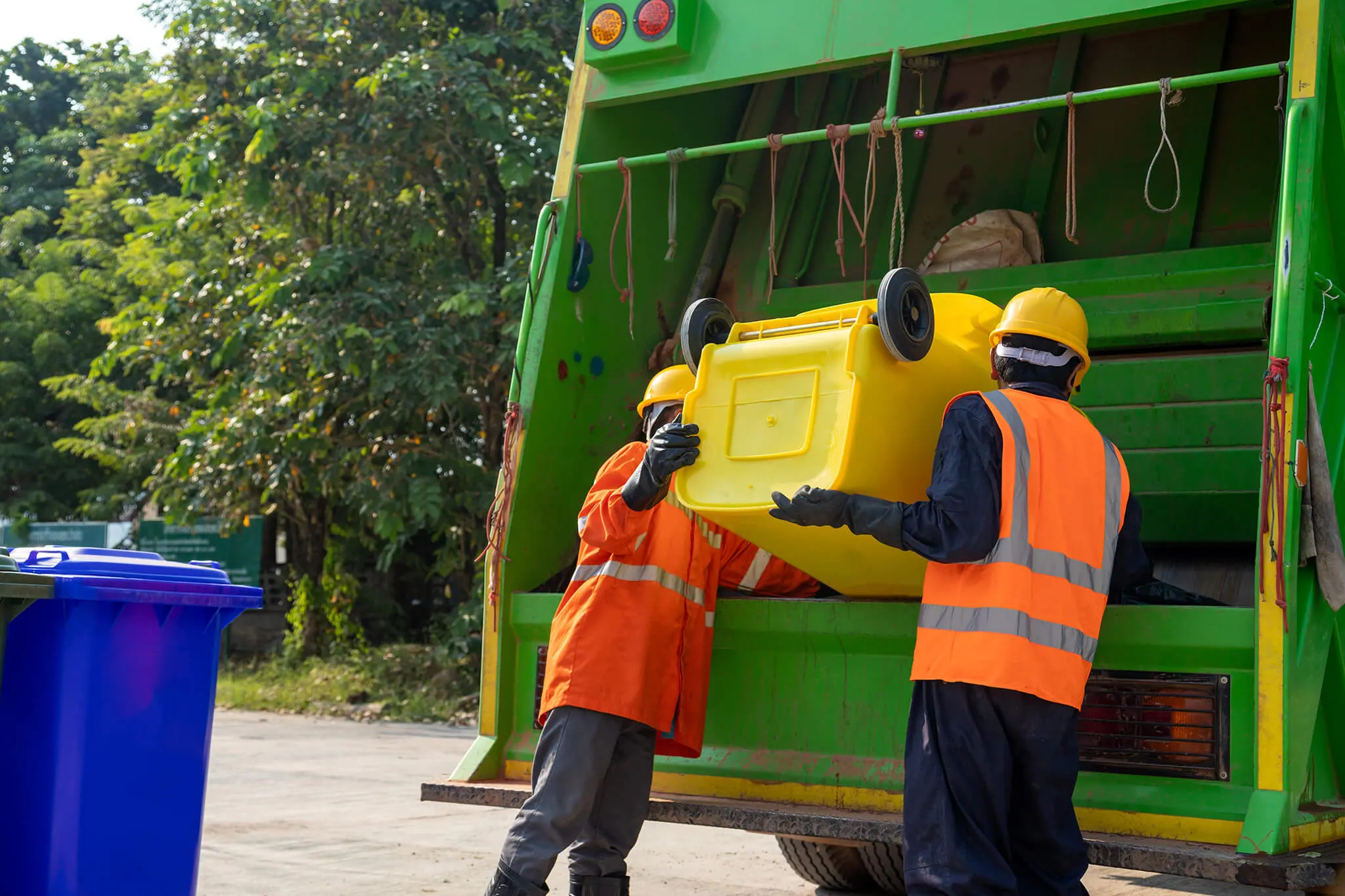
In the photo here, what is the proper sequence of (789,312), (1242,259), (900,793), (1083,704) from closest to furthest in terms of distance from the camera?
(1083,704)
(900,793)
(1242,259)
(789,312)

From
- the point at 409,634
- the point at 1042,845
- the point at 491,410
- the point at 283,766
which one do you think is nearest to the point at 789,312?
the point at 1042,845

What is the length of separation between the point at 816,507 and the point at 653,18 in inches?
64.3

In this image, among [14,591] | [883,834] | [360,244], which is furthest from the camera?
[360,244]

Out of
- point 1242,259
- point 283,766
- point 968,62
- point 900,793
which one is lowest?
point 283,766

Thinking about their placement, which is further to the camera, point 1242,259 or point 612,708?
point 1242,259

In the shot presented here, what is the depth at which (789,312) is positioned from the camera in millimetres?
4387

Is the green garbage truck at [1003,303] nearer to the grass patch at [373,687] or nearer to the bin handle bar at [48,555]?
the bin handle bar at [48,555]

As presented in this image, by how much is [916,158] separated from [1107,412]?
3.86ft

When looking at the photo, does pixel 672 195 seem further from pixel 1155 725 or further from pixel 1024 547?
pixel 1155 725

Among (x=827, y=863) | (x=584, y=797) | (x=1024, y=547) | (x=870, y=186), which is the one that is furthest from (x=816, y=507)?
(x=827, y=863)

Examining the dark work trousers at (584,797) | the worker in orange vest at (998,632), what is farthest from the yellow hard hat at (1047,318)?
the dark work trousers at (584,797)

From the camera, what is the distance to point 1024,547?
2.66 m

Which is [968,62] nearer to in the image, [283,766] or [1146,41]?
[1146,41]

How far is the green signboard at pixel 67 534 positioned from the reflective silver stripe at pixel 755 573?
12314 mm
